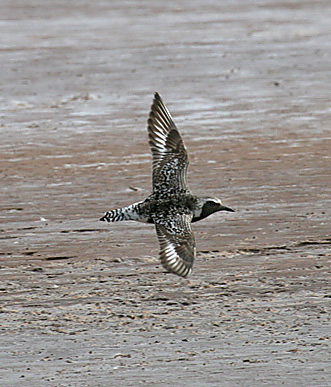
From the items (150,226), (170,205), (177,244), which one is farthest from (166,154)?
(150,226)

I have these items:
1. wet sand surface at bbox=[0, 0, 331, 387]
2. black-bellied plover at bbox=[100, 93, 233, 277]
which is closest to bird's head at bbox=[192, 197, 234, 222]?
black-bellied plover at bbox=[100, 93, 233, 277]

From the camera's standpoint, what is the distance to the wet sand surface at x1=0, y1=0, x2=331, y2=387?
5.83 m

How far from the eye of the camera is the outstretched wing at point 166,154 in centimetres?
729

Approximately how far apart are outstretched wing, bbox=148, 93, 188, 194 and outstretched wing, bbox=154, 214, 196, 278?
0.36m

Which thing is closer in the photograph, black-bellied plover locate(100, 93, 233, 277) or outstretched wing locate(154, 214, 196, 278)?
outstretched wing locate(154, 214, 196, 278)

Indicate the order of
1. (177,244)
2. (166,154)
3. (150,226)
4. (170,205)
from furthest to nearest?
(150,226), (166,154), (170,205), (177,244)

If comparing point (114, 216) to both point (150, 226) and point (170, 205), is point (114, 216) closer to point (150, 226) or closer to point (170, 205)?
point (170, 205)

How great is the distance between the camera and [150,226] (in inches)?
332

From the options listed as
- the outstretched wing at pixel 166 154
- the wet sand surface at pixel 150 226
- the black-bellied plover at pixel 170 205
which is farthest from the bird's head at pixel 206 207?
the wet sand surface at pixel 150 226

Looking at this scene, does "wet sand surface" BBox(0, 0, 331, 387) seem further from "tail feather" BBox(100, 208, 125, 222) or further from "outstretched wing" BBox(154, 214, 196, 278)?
"tail feather" BBox(100, 208, 125, 222)

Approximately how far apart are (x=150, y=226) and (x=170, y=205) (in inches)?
53.5

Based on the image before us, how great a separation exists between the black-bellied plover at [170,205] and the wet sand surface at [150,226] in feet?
1.10

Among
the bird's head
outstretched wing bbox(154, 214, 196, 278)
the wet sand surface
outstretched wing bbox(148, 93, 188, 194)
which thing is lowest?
the wet sand surface

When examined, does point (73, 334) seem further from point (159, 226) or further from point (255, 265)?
point (255, 265)
